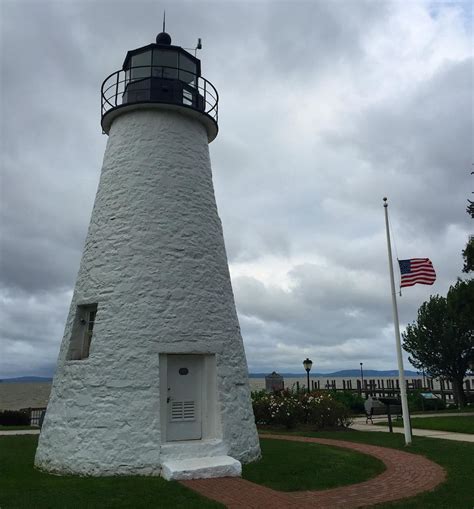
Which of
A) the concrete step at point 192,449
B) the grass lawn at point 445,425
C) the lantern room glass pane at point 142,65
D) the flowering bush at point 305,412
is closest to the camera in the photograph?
the concrete step at point 192,449

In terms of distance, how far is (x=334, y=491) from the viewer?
8406 mm

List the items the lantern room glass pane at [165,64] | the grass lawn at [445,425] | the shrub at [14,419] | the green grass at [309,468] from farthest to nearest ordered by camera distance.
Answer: the shrub at [14,419] → the grass lawn at [445,425] → the lantern room glass pane at [165,64] → the green grass at [309,468]

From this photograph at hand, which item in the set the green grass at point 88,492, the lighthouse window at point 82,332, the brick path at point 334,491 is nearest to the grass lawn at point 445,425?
the brick path at point 334,491

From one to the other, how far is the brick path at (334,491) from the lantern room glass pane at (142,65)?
9.40 metres

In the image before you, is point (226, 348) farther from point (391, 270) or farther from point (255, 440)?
point (391, 270)

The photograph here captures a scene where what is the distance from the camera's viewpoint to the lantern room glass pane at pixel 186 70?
12.4 meters

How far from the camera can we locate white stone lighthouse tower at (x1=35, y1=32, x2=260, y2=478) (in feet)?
32.0

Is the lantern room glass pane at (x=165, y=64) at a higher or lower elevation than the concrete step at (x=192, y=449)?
higher

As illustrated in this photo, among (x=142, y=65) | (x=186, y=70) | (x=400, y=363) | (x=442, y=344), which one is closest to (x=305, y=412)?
(x=400, y=363)

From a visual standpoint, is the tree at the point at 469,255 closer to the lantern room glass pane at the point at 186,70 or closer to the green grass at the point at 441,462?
the green grass at the point at 441,462

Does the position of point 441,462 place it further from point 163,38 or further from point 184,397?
point 163,38

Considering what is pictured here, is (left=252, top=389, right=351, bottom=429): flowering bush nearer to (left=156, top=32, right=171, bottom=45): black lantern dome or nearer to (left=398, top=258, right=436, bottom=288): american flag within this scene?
(left=398, top=258, right=436, bottom=288): american flag

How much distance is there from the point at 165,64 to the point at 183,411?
8.37 m

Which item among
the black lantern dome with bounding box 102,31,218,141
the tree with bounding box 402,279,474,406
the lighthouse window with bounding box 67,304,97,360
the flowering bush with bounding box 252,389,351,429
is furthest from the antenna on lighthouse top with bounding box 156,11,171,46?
the tree with bounding box 402,279,474,406
